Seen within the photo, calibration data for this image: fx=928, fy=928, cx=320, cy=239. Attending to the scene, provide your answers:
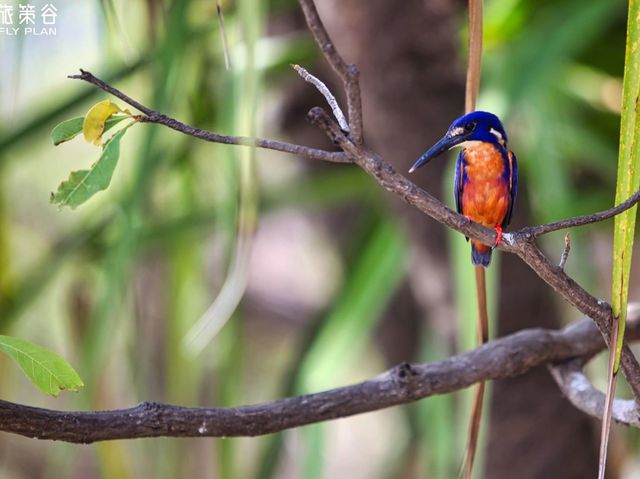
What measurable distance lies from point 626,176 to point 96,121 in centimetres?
26

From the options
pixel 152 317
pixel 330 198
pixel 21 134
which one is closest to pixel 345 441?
pixel 152 317

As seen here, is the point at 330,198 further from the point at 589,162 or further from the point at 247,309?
the point at 247,309

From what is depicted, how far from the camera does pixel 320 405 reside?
587 mm

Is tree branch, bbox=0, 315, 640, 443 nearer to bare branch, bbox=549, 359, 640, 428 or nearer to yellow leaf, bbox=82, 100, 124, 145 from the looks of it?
bare branch, bbox=549, 359, 640, 428

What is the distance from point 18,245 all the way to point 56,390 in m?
2.55

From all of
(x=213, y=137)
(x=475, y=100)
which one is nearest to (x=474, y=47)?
(x=475, y=100)

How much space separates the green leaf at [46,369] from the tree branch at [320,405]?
45mm

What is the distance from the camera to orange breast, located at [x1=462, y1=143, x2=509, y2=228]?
564 mm

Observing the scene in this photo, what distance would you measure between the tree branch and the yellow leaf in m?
0.15

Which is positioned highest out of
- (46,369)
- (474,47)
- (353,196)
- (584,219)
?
(353,196)

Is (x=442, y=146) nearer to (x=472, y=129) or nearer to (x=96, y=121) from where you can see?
(x=472, y=129)

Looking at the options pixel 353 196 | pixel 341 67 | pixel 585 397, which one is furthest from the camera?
pixel 353 196

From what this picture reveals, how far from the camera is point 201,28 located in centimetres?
125

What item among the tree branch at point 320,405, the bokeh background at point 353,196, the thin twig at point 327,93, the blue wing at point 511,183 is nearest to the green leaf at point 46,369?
the tree branch at point 320,405
